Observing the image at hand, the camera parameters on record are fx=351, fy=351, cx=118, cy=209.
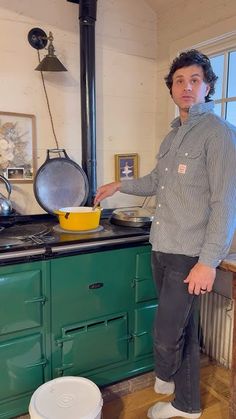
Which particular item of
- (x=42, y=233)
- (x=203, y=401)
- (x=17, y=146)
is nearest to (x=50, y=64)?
(x=17, y=146)

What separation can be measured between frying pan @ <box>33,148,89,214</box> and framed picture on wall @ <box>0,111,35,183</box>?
0.30 feet

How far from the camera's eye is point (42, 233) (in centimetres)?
170

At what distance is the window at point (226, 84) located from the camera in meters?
1.97

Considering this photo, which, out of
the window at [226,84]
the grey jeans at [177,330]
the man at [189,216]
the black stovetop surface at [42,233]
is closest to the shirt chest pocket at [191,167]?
the man at [189,216]

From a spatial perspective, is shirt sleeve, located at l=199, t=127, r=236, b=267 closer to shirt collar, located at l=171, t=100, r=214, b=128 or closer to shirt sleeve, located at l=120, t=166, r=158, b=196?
shirt collar, located at l=171, t=100, r=214, b=128

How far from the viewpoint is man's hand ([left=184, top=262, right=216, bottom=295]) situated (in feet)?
4.12

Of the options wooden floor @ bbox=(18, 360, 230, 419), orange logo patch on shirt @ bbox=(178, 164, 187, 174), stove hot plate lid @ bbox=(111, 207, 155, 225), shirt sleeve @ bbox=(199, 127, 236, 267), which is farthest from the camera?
stove hot plate lid @ bbox=(111, 207, 155, 225)

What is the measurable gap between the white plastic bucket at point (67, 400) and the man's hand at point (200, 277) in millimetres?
569

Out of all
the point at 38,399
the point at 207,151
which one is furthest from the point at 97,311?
the point at 207,151

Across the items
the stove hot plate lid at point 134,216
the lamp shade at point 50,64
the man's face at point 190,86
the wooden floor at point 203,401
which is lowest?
the wooden floor at point 203,401

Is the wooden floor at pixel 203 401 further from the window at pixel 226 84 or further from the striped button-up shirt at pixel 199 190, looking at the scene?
the window at pixel 226 84

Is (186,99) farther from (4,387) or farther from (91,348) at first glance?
(4,387)

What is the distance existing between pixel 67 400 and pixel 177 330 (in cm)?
50

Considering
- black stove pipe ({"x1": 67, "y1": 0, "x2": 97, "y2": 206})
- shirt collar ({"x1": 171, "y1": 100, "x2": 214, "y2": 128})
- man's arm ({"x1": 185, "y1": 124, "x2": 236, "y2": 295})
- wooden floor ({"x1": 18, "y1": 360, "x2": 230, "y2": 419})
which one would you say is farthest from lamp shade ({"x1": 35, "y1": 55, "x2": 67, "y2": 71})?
wooden floor ({"x1": 18, "y1": 360, "x2": 230, "y2": 419})
